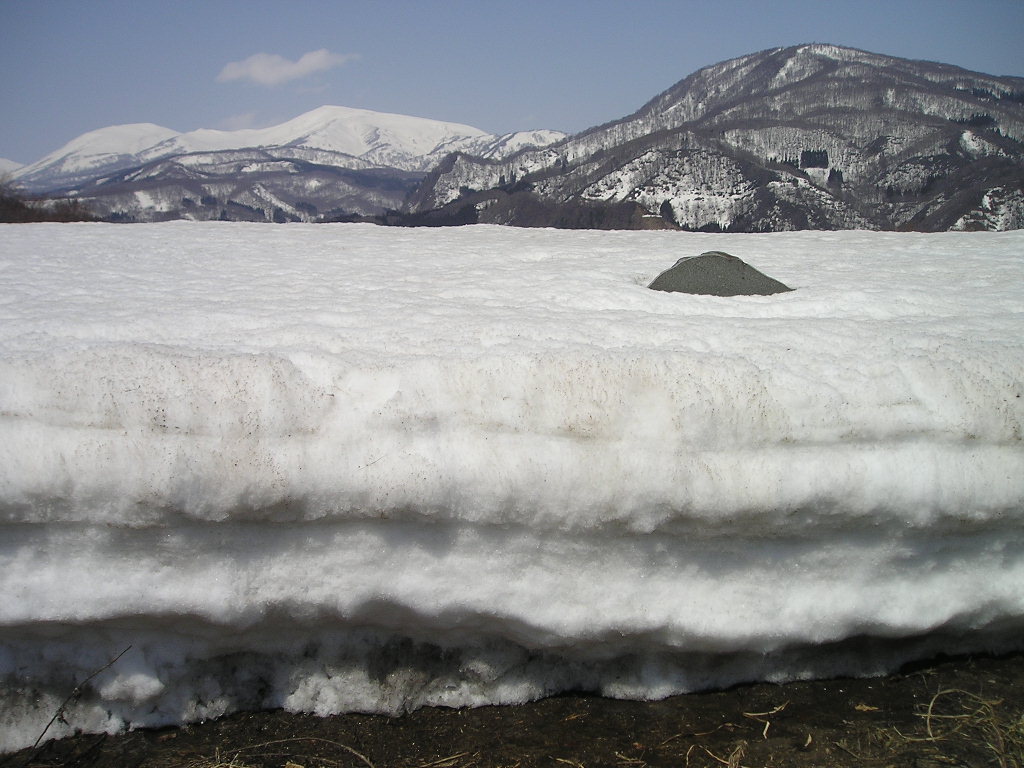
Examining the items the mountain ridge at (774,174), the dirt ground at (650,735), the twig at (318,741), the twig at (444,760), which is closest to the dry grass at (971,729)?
the dirt ground at (650,735)

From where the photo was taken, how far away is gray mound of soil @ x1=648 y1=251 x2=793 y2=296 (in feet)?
11.9

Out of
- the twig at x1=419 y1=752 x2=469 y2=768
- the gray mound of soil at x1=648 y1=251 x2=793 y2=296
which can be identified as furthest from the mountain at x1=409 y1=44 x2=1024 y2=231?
the twig at x1=419 y1=752 x2=469 y2=768

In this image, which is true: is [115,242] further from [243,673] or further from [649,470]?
[649,470]

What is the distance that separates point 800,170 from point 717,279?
5884 cm

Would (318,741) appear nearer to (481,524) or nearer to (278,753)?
(278,753)

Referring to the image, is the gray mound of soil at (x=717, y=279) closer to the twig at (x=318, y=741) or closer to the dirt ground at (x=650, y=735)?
the dirt ground at (x=650, y=735)

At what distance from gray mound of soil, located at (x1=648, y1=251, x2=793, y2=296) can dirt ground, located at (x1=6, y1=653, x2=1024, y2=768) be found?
87.0 inches

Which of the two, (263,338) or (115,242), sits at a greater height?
(115,242)

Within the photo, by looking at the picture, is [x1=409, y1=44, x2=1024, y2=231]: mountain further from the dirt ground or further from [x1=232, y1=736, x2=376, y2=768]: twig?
[x1=232, y1=736, x2=376, y2=768]: twig

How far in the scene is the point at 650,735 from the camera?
1758 millimetres

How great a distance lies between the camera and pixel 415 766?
1667 mm

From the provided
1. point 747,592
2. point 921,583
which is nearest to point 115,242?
point 747,592

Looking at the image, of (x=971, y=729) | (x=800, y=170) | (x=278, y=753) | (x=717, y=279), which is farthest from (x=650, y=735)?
(x=800, y=170)

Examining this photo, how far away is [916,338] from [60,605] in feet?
10.0
